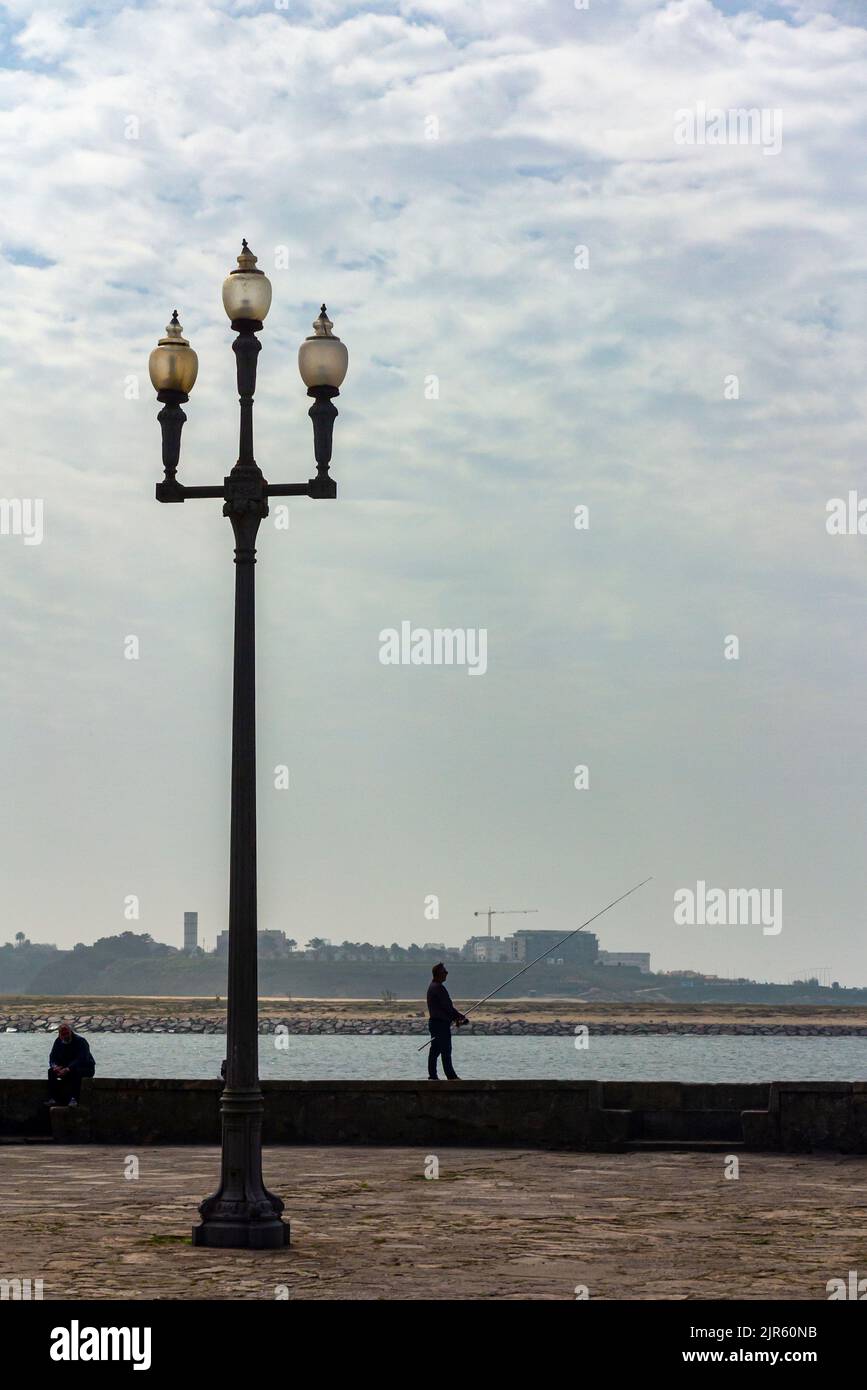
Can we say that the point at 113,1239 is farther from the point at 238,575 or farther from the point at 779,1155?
the point at 779,1155

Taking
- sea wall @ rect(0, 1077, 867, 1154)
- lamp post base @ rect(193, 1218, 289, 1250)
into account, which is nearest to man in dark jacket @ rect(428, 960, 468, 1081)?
sea wall @ rect(0, 1077, 867, 1154)

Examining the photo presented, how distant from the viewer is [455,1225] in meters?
12.0

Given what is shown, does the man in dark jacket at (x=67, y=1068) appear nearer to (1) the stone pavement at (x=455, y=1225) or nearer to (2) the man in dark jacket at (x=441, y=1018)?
(1) the stone pavement at (x=455, y=1225)

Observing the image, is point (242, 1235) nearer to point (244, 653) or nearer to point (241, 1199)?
point (241, 1199)

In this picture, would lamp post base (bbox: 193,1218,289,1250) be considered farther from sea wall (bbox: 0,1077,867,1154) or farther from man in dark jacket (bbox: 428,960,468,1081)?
man in dark jacket (bbox: 428,960,468,1081)

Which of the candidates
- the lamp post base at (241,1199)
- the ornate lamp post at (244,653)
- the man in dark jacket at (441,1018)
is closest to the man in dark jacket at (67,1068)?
the man in dark jacket at (441,1018)

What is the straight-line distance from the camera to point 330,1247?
35.9ft

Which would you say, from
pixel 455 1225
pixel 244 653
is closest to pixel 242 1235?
pixel 455 1225

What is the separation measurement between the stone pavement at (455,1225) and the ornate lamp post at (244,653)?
327mm

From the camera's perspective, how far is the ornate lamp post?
1100 cm

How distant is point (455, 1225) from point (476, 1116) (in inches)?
220

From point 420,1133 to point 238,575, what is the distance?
7929mm

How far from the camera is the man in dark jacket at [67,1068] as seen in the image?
18.4 meters
